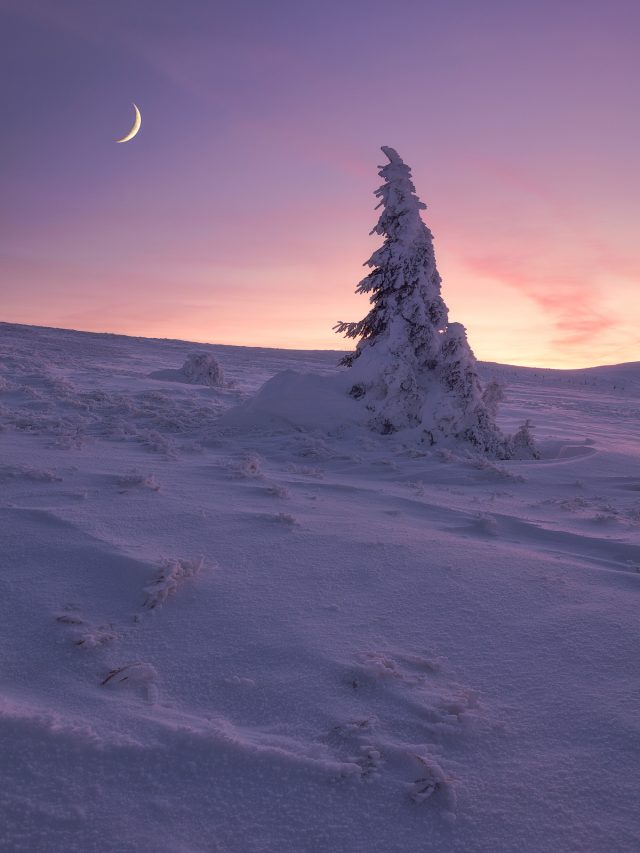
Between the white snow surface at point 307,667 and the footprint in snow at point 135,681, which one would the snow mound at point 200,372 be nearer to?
the white snow surface at point 307,667

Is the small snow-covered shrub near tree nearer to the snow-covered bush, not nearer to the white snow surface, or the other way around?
the white snow surface

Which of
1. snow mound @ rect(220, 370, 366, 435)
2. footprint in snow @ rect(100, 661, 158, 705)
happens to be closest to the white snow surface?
footprint in snow @ rect(100, 661, 158, 705)

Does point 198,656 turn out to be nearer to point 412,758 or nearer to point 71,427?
point 412,758

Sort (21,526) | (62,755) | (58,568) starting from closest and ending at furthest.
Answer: (62,755), (58,568), (21,526)

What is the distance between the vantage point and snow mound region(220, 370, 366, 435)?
28.5ft

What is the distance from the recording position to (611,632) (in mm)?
2756

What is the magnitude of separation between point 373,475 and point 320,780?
470 cm

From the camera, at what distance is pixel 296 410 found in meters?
8.78

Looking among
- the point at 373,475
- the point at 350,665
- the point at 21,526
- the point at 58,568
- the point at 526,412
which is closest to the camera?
the point at 350,665

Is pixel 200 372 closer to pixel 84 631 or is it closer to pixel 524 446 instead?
pixel 524 446

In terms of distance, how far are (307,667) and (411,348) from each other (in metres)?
7.34

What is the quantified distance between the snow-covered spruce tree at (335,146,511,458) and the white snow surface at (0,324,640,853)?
3321 mm

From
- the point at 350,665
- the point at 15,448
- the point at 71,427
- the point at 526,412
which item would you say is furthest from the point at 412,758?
the point at 526,412

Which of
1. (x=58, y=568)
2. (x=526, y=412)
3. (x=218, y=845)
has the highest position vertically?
(x=526, y=412)
